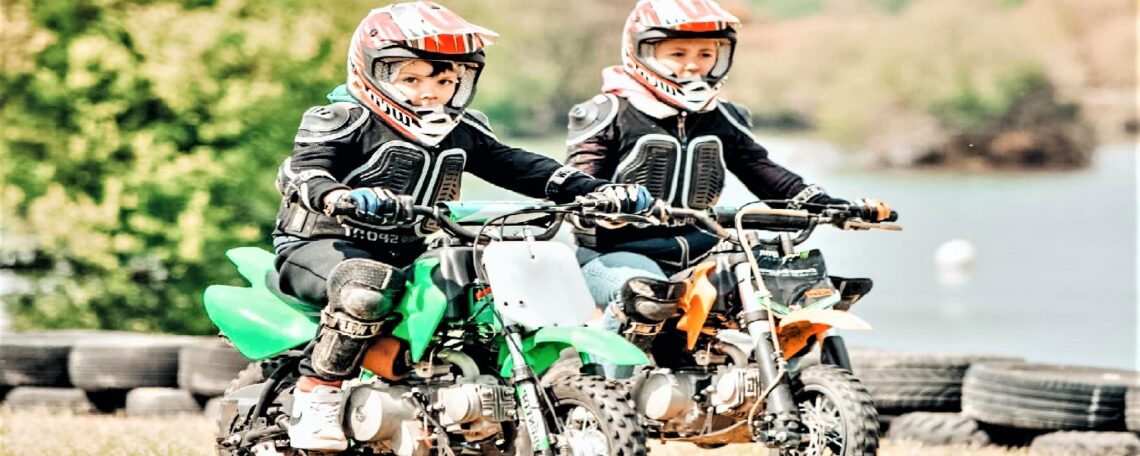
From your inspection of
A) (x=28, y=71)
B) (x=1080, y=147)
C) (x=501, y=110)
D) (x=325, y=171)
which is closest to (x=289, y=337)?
(x=325, y=171)

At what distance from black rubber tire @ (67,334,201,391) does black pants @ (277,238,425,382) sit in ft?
15.3

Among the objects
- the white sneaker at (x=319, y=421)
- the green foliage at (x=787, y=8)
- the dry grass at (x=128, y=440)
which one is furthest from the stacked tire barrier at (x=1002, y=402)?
the green foliage at (x=787, y=8)

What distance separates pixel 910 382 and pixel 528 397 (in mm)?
4564

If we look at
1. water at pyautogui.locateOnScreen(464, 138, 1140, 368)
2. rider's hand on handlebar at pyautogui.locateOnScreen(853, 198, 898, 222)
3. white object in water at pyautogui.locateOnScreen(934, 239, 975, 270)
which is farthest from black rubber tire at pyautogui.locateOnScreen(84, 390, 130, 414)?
white object in water at pyautogui.locateOnScreen(934, 239, 975, 270)

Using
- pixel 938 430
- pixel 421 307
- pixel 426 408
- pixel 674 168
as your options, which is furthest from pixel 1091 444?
pixel 421 307

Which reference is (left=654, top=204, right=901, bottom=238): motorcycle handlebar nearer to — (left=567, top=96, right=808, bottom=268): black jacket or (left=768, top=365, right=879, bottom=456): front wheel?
(left=768, top=365, right=879, bottom=456): front wheel

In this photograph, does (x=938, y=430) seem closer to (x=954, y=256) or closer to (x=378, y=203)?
(x=378, y=203)

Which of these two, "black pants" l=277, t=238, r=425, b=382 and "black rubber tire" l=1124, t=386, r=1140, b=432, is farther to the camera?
"black rubber tire" l=1124, t=386, r=1140, b=432

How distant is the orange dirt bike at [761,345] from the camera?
7395 millimetres

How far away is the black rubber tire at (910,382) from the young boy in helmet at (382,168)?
3.65 m

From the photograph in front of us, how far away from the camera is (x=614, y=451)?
21.7 ft

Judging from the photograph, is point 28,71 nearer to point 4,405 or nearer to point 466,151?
point 4,405

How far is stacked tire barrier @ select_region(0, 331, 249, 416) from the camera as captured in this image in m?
11.8

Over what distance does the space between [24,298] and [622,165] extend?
1364 centimetres
